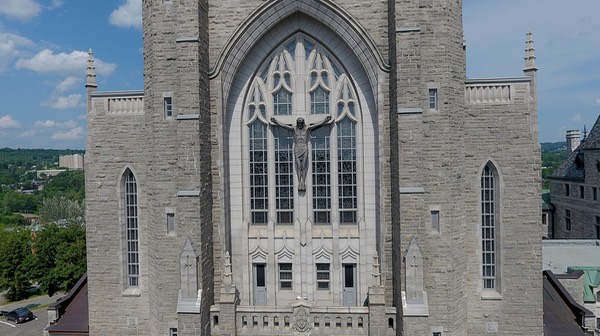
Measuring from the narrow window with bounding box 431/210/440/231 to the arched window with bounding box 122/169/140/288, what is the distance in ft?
37.7

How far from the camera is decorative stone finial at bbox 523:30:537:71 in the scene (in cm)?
1444

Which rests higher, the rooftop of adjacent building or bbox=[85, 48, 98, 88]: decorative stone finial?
bbox=[85, 48, 98, 88]: decorative stone finial

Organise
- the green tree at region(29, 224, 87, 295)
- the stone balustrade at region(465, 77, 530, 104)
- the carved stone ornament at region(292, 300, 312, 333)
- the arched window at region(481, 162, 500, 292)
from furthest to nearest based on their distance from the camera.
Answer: the green tree at region(29, 224, 87, 295) → the arched window at region(481, 162, 500, 292) → the stone balustrade at region(465, 77, 530, 104) → the carved stone ornament at region(292, 300, 312, 333)

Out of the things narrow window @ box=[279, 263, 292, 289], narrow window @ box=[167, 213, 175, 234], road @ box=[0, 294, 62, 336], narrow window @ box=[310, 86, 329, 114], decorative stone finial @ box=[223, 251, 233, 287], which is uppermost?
narrow window @ box=[310, 86, 329, 114]

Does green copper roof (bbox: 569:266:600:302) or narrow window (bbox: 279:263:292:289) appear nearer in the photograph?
narrow window (bbox: 279:263:292:289)

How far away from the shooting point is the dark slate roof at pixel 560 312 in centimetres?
1455

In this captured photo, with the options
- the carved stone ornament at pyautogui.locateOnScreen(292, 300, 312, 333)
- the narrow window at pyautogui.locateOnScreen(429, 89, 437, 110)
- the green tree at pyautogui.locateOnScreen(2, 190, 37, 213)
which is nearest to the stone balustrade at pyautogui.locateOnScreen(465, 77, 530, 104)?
the narrow window at pyautogui.locateOnScreen(429, 89, 437, 110)

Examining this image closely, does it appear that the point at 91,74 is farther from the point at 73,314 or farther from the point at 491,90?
the point at 491,90

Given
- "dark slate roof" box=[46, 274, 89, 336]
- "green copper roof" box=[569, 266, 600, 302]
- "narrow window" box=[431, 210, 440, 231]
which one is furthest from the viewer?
"green copper roof" box=[569, 266, 600, 302]

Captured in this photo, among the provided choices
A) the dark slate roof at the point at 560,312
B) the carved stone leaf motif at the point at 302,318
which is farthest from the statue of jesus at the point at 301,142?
the dark slate roof at the point at 560,312

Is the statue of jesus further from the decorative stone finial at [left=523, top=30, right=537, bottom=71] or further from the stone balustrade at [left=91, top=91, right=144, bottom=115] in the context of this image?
the decorative stone finial at [left=523, top=30, right=537, bottom=71]

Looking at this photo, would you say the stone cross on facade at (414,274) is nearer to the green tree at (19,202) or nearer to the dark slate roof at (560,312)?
the dark slate roof at (560,312)

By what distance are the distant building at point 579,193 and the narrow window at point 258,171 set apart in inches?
983

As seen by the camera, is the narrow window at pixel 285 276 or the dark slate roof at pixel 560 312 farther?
the narrow window at pixel 285 276
